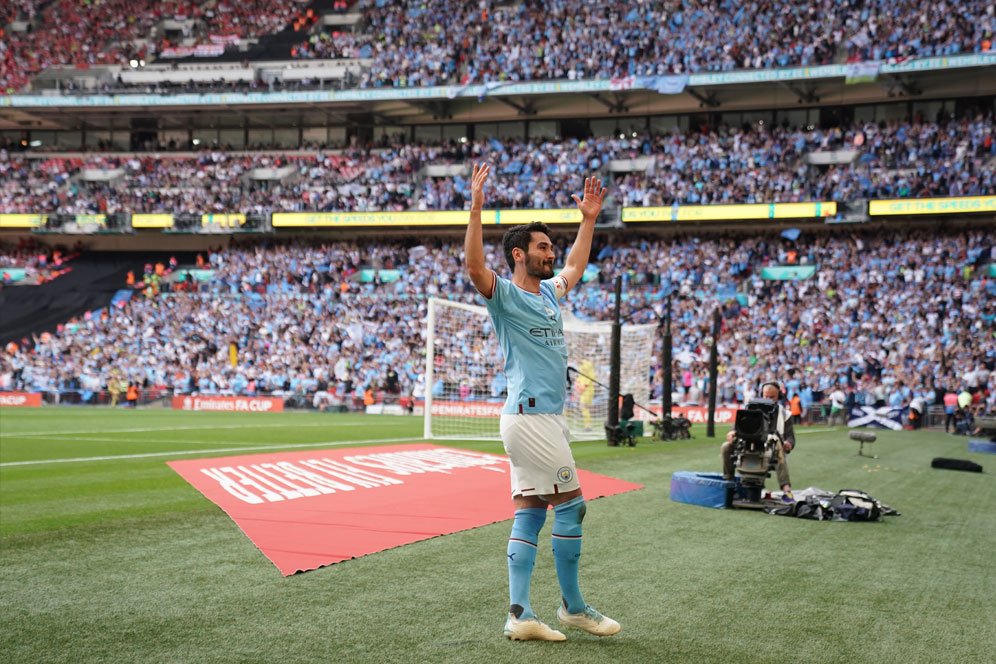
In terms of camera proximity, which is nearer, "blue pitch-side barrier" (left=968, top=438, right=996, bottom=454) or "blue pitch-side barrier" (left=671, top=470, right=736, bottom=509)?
"blue pitch-side barrier" (left=671, top=470, right=736, bottom=509)

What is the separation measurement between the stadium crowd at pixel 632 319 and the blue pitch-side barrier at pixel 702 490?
2160 cm

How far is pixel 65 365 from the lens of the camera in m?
38.7

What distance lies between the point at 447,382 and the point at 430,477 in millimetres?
11570

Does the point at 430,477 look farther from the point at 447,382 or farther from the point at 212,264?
the point at 212,264

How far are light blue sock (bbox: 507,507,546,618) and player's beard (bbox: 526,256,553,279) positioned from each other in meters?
1.30

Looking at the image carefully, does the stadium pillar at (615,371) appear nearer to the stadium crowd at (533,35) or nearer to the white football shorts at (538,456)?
the white football shorts at (538,456)

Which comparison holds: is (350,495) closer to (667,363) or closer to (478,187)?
(478,187)

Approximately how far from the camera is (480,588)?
5746 millimetres

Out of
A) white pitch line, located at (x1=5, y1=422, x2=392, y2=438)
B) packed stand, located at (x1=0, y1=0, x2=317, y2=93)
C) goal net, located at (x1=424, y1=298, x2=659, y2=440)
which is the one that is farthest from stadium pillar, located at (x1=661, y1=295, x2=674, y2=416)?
packed stand, located at (x1=0, y1=0, x2=317, y2=93)

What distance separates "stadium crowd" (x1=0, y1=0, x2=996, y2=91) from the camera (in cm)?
3775

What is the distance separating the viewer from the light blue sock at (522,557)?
4711 millimetres

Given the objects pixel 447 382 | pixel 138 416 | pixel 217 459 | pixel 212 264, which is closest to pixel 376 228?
pixel 212 264

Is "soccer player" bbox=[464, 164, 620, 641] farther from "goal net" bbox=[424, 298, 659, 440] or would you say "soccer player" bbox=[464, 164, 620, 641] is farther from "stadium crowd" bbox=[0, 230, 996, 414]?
"stadium crowd" bbox=[0, 230, 996, 414]

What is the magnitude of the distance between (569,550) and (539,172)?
38.5 meters
